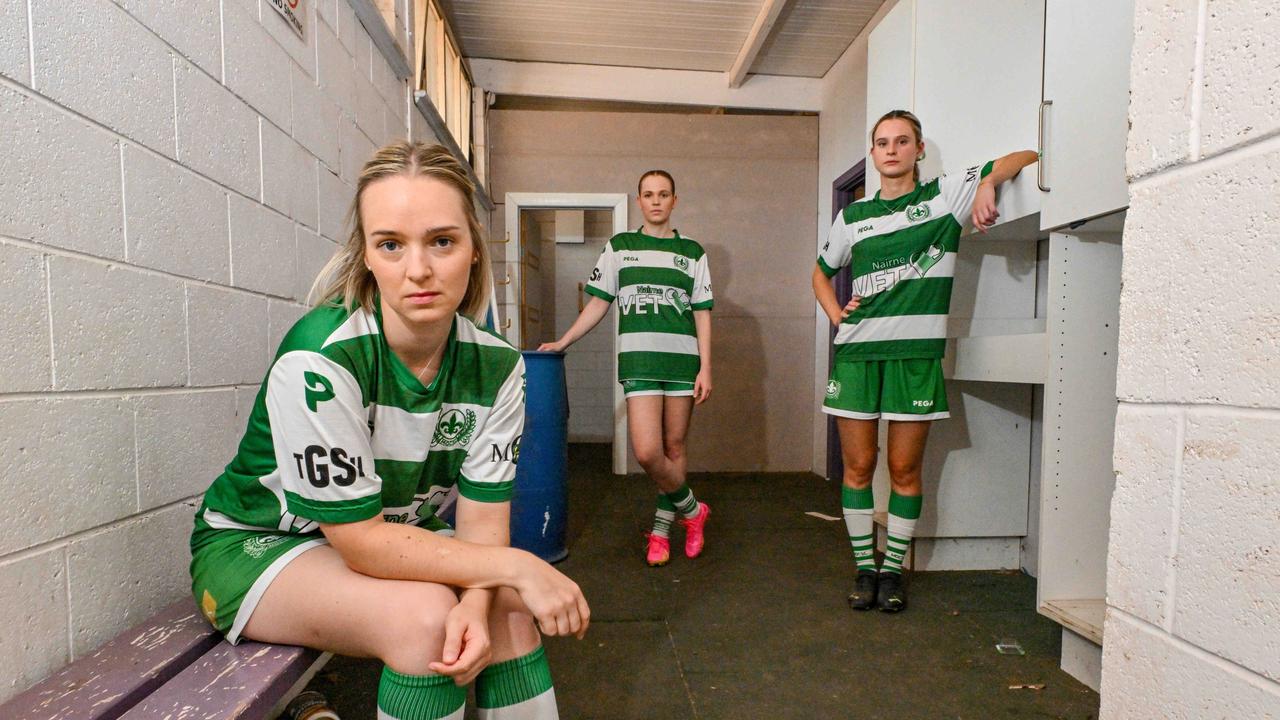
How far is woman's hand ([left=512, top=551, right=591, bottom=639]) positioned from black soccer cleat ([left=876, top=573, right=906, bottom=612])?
1398 mm

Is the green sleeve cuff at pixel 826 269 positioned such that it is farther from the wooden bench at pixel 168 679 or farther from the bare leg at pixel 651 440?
the wooden bench at pixel 168 679

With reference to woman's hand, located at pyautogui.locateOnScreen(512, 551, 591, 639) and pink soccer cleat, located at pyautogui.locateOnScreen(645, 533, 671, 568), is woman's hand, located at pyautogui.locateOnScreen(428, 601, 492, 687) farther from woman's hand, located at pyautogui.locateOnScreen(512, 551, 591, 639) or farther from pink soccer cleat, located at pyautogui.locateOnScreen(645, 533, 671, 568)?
pink soccer cleat, located at pyautogui.locateOnScreen(645, 533, 671, 568)

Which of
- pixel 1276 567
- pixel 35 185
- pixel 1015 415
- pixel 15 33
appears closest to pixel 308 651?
pixel 35 185

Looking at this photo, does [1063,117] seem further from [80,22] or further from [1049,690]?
[80,22]

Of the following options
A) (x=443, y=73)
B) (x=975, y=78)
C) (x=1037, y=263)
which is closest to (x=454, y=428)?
(x=975, y=78)

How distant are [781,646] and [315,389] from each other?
1424 mm

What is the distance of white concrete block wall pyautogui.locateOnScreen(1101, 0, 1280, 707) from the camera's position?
0.72 meters

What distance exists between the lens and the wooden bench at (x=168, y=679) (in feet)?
2.43

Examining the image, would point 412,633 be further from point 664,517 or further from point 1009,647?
point 664,517

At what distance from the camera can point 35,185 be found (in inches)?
32.6

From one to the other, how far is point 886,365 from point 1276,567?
1.35 meters

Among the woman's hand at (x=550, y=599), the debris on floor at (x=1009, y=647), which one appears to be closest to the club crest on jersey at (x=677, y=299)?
the debris on floor at (x=1009, y=647)

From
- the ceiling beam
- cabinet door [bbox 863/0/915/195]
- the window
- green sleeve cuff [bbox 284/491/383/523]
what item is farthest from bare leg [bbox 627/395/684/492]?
the ceiling beam

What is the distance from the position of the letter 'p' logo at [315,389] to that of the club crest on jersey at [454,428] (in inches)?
8.7
